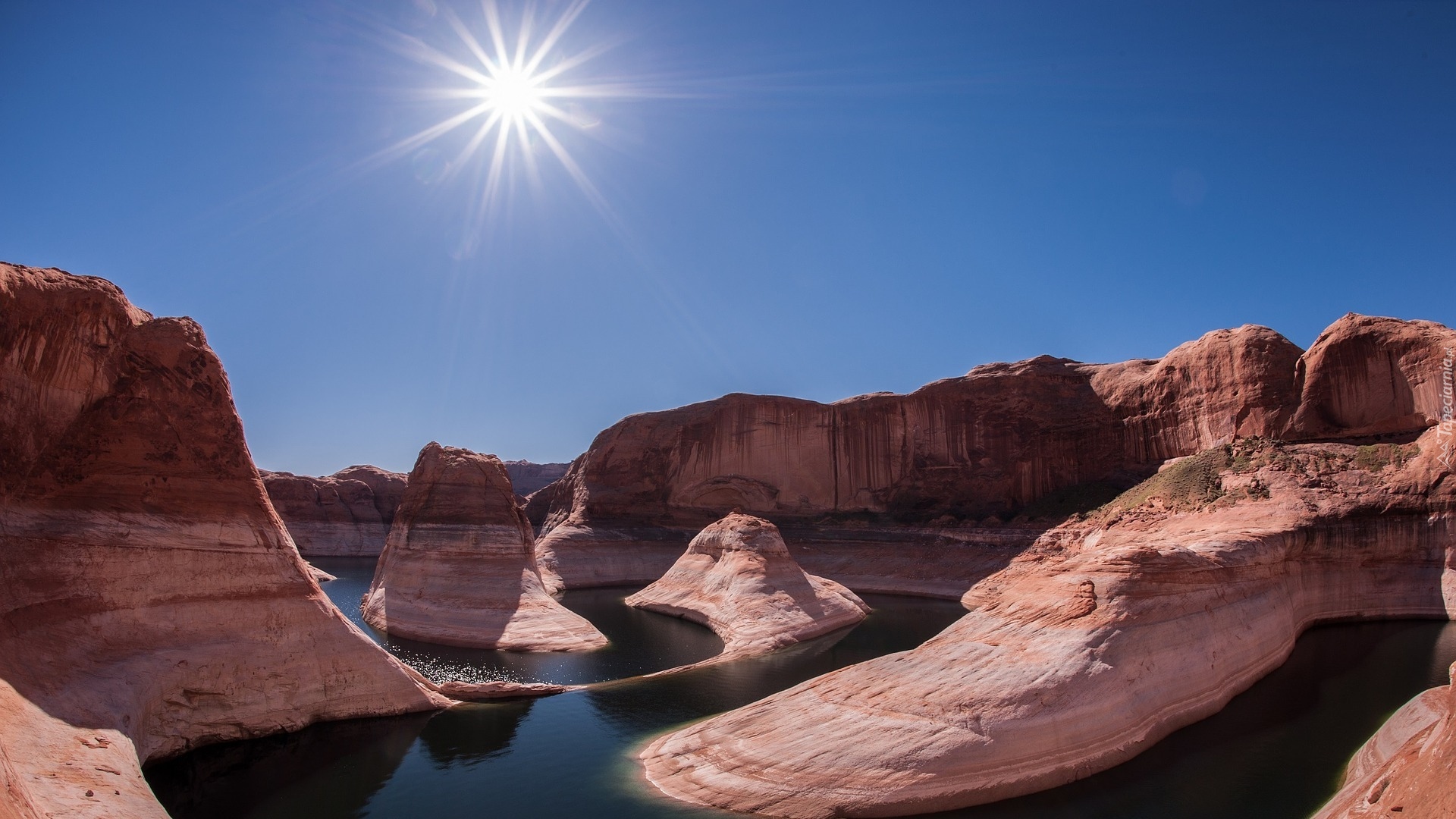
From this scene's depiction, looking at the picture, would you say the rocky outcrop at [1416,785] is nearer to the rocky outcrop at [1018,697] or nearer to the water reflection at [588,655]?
the rocky outcrop at [1018,697]

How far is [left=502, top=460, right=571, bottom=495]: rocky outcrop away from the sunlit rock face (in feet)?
382

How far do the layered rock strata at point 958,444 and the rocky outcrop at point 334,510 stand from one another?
20554 mm

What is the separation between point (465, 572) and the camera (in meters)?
29.1

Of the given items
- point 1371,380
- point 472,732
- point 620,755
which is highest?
point 1371,380

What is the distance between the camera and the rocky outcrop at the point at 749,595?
29188 mm

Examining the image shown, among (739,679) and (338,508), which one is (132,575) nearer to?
(739,679)

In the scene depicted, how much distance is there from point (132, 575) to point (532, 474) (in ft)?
405

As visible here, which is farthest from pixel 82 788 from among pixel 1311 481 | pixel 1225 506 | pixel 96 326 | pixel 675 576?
pixel 1311 481

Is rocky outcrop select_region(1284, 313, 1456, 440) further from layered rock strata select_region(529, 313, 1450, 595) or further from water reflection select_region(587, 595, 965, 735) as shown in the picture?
water reflection select_region(587, 595, 965, 735)

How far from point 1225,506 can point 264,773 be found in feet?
128

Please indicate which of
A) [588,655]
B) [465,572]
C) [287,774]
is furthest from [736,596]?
[287,774]

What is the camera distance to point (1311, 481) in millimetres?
31953

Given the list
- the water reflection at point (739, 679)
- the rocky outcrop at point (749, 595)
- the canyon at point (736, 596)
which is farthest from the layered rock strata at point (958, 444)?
the water reflection at point (739, 679)

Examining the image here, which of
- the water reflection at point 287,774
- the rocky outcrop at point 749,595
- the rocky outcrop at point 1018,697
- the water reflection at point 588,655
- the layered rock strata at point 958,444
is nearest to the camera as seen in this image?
the rocky outcrop at point 1018,697
